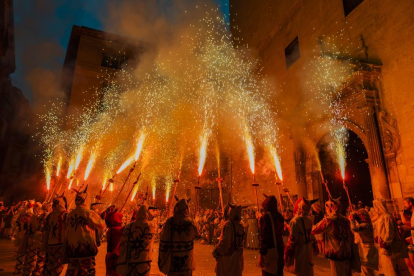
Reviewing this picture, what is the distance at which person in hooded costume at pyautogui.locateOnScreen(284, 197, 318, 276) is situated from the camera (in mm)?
4457

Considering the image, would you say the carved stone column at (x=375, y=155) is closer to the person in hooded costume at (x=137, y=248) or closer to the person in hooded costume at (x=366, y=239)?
the person in hooded costume at (x=366, y=239)

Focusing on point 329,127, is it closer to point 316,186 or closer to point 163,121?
point 316,186

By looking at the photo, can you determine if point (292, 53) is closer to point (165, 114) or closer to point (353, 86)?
point (353, 86)

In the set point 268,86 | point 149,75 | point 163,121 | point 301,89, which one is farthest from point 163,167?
Result: point 301,89

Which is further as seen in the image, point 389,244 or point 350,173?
→ point 350,173

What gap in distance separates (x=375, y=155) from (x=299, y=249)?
195 inches

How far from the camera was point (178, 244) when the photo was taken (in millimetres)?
4039

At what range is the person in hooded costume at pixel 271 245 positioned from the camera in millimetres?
4293

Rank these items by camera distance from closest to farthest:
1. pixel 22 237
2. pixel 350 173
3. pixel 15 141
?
pixel 22 237
pixel 350 173
pixel 15 141

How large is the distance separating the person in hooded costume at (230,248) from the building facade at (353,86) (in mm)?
5492

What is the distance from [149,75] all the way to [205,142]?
275 inches

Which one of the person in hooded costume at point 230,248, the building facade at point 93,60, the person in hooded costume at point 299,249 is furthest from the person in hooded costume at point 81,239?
the building facade at point 93,60

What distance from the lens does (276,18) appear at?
14586mm

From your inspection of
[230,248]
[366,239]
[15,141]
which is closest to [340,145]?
[366,239]
